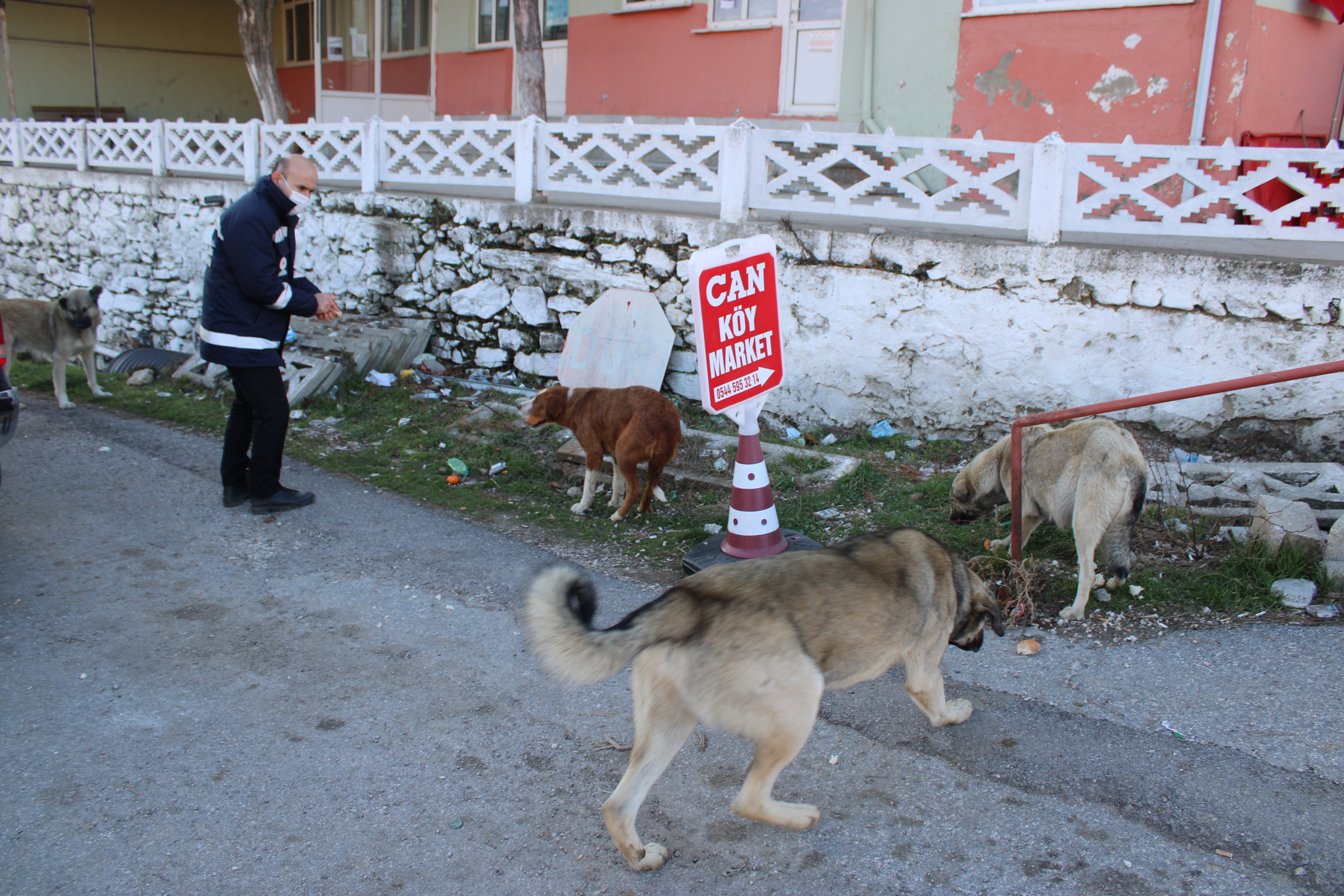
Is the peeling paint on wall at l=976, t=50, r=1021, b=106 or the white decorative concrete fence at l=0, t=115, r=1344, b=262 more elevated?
the peeling paint on wall at l=976, t=50, r=1021, b=106

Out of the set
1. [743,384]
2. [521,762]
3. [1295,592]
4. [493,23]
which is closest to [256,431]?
[743,384]

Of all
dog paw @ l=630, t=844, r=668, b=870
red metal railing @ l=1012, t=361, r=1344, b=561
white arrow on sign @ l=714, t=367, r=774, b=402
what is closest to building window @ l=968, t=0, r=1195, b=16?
red metal railing @ l=1012, t=361, r=1344, b=561

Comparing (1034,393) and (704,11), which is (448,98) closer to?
(704,11)

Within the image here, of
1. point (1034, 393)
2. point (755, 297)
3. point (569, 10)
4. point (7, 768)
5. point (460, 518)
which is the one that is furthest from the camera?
point (569, 10)

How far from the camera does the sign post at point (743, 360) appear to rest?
15.1 feet

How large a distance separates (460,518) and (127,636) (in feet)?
6.75

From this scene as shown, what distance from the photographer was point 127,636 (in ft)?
14.0

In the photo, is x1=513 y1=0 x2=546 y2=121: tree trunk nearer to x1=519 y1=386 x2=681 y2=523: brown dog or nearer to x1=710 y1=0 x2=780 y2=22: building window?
x1=710 y1=0 x2=780 y2=22: building window

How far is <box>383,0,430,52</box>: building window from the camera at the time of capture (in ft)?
56.2

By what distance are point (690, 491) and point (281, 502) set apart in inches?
107

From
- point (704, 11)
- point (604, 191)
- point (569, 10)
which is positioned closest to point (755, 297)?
point (604, 191)

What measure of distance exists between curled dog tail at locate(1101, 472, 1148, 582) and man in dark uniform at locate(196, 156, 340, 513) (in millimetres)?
4665

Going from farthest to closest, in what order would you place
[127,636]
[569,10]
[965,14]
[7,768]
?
1. [569,10]
2. [965,14]
3. [127,636]
4. [7,768]

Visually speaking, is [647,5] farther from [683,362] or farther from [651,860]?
[651,860]
